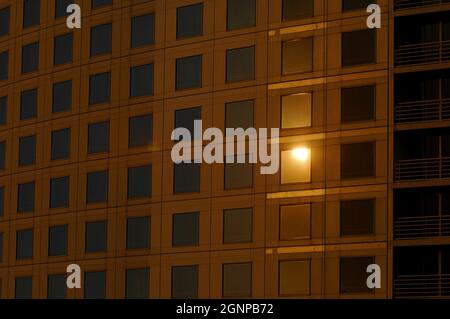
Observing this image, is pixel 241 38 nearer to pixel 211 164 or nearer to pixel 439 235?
pixel 211 164

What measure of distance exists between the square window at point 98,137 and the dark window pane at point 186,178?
19.9 feet

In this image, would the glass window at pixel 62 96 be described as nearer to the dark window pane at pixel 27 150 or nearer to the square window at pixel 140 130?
the dark window pane at pixel 27 150

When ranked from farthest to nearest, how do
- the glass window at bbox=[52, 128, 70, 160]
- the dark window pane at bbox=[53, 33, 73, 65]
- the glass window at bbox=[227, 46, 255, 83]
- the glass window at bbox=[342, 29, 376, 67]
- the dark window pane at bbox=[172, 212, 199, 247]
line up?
the dark window pane at bbox=[53, 33, 73, 65], the glass window at bbox=[52, 128, 70, 160], the dark window pane at bbox=[172, 212, 199, 247], the glass window at bbox=[227, 46, 255, 83], the glass window at bbox=[342, 29, 376, 67]

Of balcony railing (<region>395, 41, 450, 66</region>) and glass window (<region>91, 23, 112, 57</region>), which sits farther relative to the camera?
glass window (<region>91, 23, 112, 57</region>)

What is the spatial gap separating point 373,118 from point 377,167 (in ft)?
8.65

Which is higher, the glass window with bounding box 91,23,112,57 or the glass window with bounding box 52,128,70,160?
the glass window with bounding box 91,23,112,57

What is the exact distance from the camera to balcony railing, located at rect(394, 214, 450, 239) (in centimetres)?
6300

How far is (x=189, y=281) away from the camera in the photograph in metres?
68.9

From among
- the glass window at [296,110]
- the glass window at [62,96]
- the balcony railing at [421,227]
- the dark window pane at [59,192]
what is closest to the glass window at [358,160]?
the glass window at [296,110]

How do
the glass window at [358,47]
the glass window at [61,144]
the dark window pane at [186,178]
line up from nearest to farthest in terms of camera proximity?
the glass window at [358,47] → the dark window pane at [186,178] → the glass window at [61,144]

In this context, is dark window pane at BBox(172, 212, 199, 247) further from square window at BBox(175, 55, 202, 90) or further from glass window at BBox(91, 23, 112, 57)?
glass window at BBox(91, 23, 112, 57)

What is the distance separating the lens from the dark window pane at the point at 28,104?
7919 cm

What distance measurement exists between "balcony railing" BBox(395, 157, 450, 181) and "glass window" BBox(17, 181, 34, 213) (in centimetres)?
2581

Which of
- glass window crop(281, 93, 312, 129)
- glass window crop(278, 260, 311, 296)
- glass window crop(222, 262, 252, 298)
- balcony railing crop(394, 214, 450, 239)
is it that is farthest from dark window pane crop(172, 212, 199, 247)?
balcony railing crop(394, 214, 450, 239)
